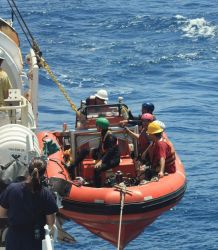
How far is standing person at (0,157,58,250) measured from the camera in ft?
29.6

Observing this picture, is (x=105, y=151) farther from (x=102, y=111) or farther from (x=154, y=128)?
A: (x=102, y=111)

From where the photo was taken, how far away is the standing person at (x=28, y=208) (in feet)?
29.6

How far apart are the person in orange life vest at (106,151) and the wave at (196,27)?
27803 millimetres

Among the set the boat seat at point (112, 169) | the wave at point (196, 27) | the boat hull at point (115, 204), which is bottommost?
the boat hull at point (115, 204)

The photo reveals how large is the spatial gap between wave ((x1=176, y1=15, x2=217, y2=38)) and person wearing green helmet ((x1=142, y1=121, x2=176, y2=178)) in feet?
89.1

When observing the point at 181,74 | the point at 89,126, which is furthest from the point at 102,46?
the point at 89,126

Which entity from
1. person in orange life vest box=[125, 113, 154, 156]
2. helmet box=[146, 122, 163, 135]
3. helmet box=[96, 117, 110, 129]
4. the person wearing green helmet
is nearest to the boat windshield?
person in orange life vest box=[125, 113, 154, 156]

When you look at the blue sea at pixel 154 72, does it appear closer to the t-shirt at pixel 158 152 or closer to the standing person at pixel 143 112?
the standing person at pixel 143 112

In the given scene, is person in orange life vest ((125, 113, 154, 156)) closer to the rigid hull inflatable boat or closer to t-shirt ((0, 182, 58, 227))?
the rigid hull inflatable boat

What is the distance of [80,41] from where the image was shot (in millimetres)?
41094

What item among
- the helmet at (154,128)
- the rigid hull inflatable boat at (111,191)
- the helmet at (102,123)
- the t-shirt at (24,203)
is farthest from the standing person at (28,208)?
the helmet at (154,128)

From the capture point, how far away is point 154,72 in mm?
38000

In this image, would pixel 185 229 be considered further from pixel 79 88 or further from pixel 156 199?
pixel 79 88

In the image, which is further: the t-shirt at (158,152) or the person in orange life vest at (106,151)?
the t-shirt at (158,152)
